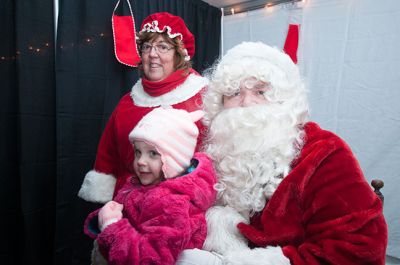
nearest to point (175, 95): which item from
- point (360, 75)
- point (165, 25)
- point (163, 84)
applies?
point (163, 84)

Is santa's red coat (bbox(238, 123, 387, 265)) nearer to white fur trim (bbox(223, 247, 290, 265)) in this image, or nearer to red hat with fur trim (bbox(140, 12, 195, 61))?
white fur trim (bbox(223, 247, 290, 265))

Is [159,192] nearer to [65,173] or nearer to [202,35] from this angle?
[65,173]

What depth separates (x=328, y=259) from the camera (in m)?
0.81

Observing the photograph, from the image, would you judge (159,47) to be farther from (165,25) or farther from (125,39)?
(125,39)

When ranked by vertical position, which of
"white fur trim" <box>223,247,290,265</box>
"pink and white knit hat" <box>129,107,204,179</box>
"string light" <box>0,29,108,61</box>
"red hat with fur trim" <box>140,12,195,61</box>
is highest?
"red hat with fur trim" <box>140,12,195,61</box>

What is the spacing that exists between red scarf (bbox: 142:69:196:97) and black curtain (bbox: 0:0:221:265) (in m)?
0.73

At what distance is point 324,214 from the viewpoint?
2.80ft

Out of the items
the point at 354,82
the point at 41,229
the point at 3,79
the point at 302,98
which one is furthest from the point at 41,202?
the point at 354,82

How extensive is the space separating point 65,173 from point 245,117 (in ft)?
5.38

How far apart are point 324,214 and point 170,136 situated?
524 millimetres

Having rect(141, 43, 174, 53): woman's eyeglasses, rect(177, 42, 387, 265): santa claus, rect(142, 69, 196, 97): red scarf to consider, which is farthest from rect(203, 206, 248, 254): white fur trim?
rect(141, 43, 174, 53): woman's eyeglasses

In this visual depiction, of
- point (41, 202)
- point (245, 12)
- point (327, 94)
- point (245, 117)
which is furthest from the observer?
point (245, 12)

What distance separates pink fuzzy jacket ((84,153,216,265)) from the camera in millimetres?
867

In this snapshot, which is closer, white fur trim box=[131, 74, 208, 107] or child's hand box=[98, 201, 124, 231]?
child's hand box=[98, 201, 124, 231]
